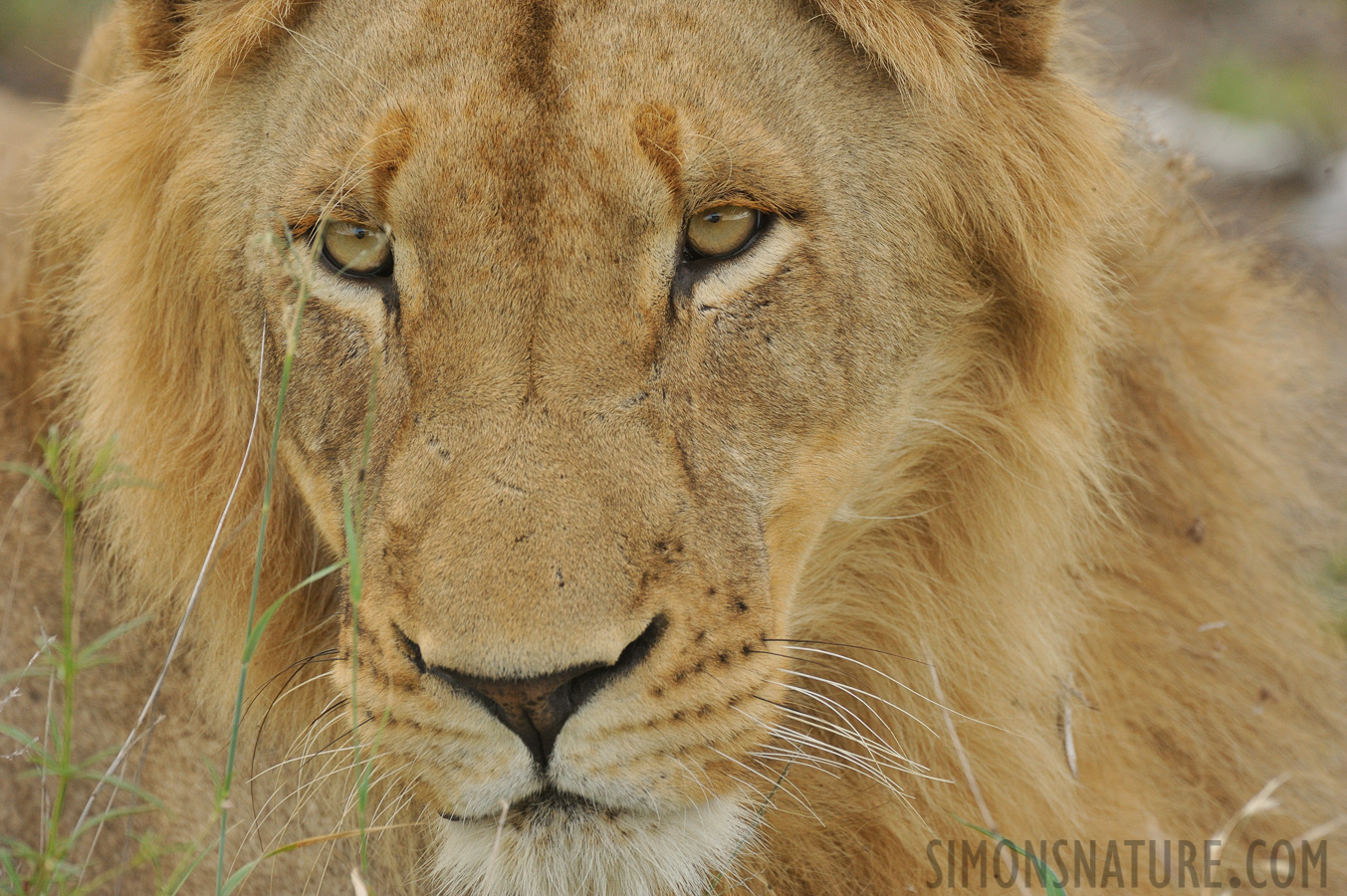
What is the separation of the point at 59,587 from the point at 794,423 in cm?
185

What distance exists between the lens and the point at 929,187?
261cm

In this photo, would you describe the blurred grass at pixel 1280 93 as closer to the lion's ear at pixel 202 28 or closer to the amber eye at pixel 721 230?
the amber eye at pixel 721 230

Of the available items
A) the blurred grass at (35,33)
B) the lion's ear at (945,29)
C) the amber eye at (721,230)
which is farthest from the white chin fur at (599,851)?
the blurred grass at (35,33)

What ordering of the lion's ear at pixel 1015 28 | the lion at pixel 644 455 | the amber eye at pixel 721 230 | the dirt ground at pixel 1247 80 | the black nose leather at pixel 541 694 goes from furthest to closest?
1. the dirt ground at pixel 1247 80
2. the lion's ear at pixel 1015 28
3. the amber eye at pixel 721 230
4. the lion at pixel 644 455
5. the black nose leather at pixel 541 694

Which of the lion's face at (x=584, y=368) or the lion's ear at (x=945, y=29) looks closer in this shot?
the lion's face at (x=584, y=368)

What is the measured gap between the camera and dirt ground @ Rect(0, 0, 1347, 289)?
6.86 meters

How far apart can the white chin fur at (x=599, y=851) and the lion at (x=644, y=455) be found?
1cm

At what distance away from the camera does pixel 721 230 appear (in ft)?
7.98

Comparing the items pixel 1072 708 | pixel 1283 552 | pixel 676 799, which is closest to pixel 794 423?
pixel 676 799

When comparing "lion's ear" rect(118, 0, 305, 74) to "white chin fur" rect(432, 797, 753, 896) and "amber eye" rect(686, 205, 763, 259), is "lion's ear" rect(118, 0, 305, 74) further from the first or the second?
"white chin fur" rect(432, 797, 753, 896)

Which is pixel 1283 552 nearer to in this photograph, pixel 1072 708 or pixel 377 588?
pixel 1072 708

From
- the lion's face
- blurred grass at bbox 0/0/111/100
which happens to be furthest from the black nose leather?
blurred grass at bbox 0/0/111/100

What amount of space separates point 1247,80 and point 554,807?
27.2 ft

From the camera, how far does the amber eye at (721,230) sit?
7.93ft
